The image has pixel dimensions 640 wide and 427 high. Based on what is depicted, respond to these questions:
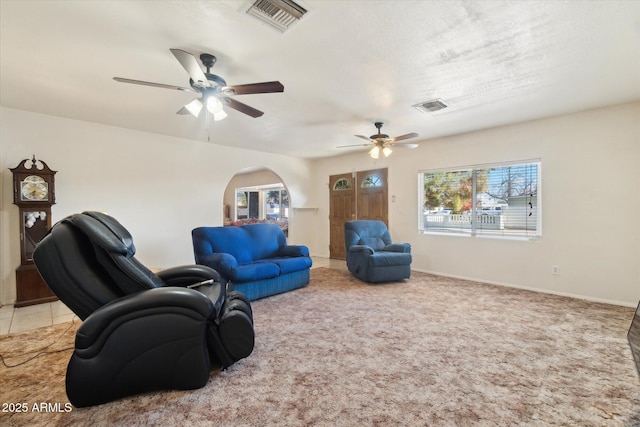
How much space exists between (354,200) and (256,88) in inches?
173

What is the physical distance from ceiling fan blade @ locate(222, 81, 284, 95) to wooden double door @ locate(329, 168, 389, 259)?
12.9ft

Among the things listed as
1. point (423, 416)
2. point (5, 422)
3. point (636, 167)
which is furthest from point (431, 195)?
point (5, 422)

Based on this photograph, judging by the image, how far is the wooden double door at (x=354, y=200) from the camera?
588 centimetres

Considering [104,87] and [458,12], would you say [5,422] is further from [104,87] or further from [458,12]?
[458,12]

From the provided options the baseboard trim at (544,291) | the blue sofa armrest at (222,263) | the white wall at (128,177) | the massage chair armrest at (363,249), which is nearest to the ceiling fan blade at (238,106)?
the blue sofa armrest at (222,263)

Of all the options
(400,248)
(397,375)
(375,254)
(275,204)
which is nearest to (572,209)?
(400,248)

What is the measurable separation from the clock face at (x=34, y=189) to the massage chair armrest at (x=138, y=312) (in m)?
3.08

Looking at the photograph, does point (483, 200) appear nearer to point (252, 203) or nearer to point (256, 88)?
point (256, 88)

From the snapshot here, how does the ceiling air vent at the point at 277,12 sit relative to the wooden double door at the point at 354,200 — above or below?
above

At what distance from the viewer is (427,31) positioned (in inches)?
80.8

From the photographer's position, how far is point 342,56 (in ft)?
7.85

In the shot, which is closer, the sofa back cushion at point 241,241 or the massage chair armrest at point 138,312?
the massage chair armrest at point 138,312

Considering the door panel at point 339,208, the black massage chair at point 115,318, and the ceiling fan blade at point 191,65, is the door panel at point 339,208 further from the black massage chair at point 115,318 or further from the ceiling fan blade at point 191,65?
the black massage chair at point 115,318

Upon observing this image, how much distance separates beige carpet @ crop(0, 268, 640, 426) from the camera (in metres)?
1.56
